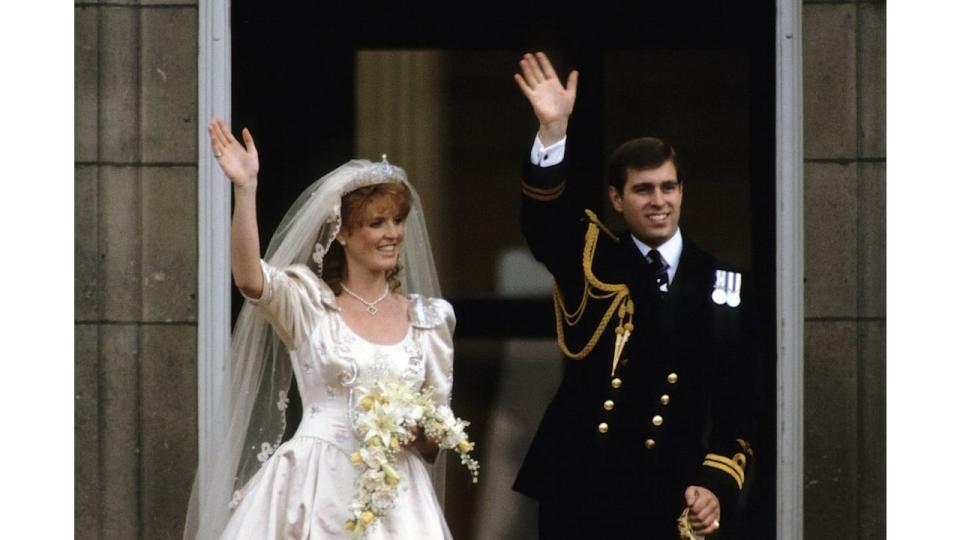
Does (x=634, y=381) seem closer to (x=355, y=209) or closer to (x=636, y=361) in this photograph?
(x=636, y=361)

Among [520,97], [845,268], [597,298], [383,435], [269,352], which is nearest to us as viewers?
[383,435]

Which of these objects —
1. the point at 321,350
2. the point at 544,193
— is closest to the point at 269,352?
the point at 321,350

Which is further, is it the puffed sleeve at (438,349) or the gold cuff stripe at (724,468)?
the puffed sleeve at (438,349)

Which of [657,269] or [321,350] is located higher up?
[657,269]

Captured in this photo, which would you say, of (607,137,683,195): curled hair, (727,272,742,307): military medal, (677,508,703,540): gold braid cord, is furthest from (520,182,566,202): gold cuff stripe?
(677,508,703,540): gold braid cord

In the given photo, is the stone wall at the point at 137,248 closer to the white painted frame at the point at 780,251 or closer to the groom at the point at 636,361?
the white painted frame at the point at 780,251

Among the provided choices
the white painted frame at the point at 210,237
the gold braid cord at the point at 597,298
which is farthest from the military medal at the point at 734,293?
the white painted frame at the point at 210,237

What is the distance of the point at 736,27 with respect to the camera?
8320 millimetres

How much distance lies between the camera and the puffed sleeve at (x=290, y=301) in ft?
22.7

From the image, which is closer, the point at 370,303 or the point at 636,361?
the point at 636,361

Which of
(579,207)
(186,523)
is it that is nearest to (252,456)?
(186,523)

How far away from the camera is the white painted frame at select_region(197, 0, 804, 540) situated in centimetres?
803

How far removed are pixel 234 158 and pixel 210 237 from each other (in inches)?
50.9

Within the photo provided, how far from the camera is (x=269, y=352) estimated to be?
7.30 metres
